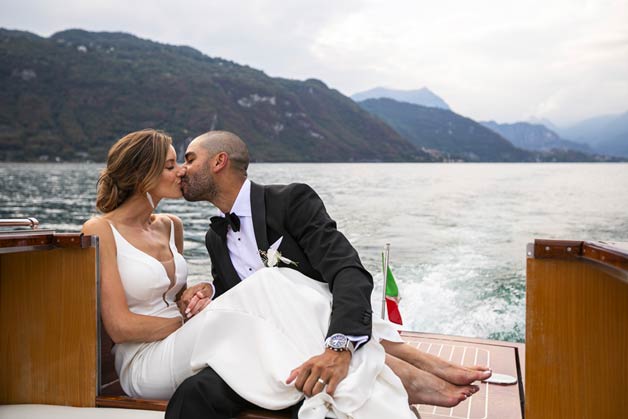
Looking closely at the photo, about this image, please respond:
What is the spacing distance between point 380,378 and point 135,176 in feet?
4.55

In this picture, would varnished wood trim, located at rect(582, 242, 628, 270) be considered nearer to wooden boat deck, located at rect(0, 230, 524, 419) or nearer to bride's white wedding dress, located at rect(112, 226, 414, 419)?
bride's white wedding dress, located at rect(112, 226, 414, 419)

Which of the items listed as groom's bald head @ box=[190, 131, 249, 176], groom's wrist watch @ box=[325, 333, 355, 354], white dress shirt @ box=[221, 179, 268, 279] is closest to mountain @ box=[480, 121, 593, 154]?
groom's bald head @ box=[190, 131, 249, 176]

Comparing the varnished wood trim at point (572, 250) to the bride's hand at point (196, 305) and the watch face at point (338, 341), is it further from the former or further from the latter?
the bride's hand at point (196, 305)

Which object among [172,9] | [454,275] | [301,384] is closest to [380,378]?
[301,384]

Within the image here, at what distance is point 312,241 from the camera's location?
2.44 m

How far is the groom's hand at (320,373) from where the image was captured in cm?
190

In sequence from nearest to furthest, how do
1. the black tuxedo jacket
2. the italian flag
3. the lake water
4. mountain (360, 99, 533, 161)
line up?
the black tuxedo jacket < the italian flag < the lake water < mountain (360, 99, 533, 161)

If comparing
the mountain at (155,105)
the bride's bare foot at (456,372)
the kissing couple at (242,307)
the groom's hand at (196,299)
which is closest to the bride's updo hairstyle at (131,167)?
the kissing couple at (242,307)

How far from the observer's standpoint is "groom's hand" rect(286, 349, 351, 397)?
6.23 ft

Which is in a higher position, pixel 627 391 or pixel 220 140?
pixel 220 140

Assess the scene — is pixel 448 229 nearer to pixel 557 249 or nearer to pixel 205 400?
pixel 557 249

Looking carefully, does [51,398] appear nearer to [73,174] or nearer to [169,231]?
[169,231]

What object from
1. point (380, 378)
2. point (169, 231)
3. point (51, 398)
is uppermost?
point (169, 231)

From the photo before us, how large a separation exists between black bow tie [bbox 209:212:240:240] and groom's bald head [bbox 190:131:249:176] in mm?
227
